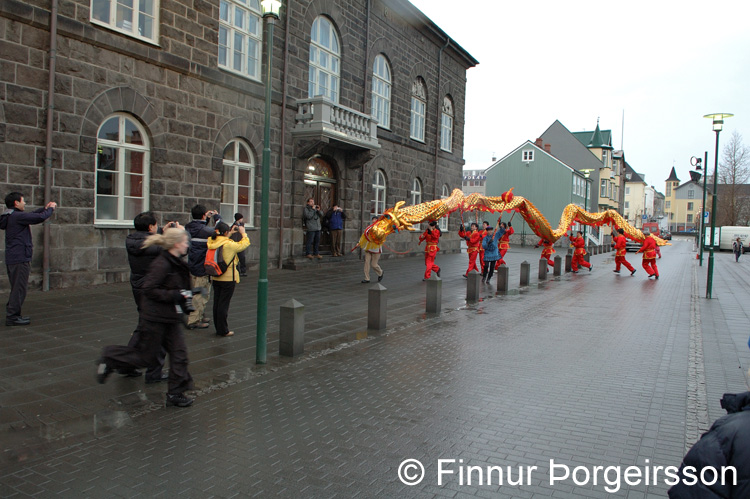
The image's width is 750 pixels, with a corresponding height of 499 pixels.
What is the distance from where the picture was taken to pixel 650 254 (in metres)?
19.7

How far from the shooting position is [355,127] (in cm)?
1900

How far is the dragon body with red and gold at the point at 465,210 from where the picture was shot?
13.3 meters

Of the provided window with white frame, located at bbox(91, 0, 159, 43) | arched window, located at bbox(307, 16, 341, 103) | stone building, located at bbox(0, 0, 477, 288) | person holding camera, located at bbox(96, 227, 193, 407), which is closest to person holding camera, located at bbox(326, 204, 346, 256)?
stone building, located at bbox(0, 0, 477, 288)

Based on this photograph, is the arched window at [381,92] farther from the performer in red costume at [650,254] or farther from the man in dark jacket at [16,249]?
the man in dark jacket at [16,249]

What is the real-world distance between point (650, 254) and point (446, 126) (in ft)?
44.0

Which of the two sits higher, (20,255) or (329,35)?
(329,35)

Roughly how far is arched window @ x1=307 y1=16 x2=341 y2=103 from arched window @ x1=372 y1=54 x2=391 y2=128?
287cm

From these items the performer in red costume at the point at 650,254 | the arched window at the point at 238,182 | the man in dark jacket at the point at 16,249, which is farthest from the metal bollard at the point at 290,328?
the performer in red costume at the point at 650,254

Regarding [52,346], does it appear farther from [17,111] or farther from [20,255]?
[17,111]

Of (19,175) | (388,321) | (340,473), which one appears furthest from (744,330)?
(19,175)

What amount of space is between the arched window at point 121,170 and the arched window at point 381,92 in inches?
456

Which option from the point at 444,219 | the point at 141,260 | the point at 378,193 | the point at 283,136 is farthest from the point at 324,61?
the point at 141,260

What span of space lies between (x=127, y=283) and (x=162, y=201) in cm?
222

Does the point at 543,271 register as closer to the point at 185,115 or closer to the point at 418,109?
the point at 418,109
